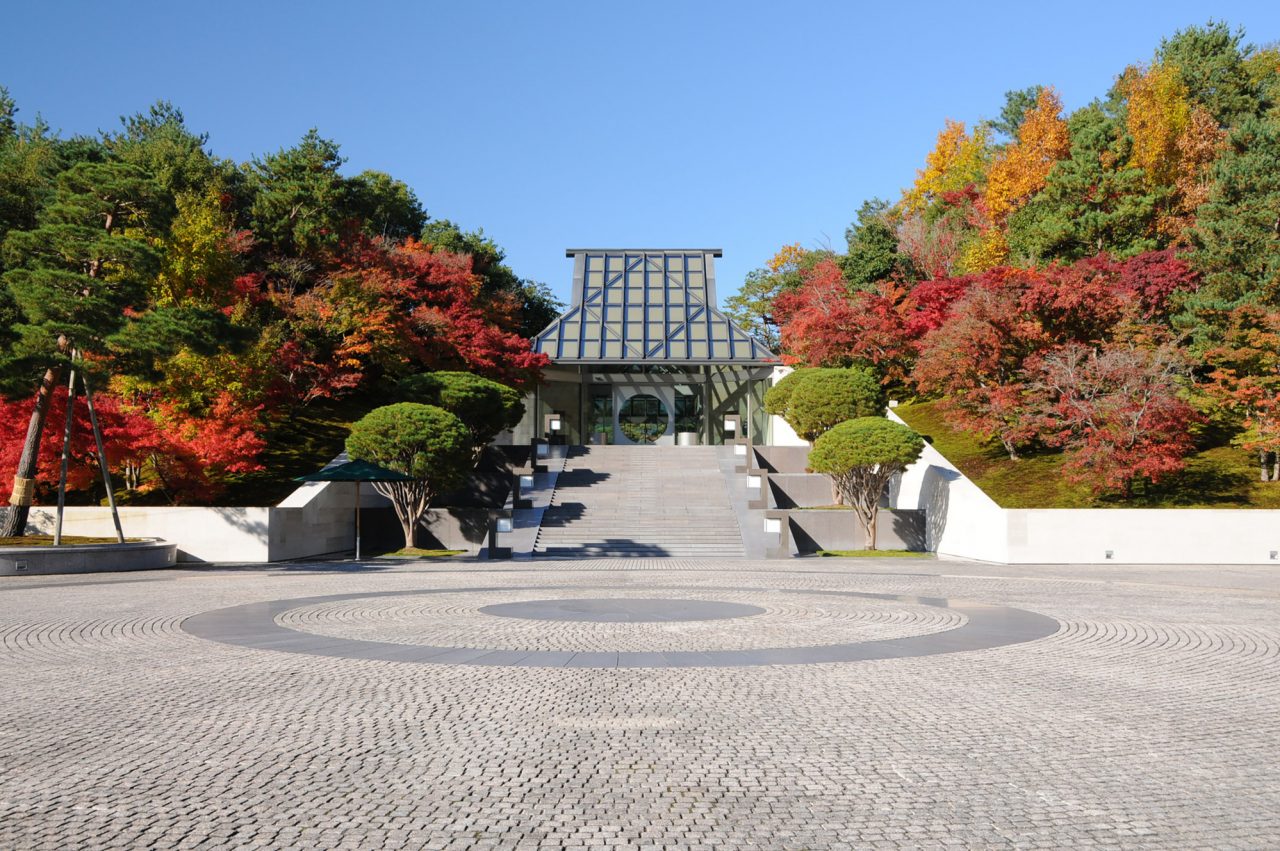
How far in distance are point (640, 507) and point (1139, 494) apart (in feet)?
43.2

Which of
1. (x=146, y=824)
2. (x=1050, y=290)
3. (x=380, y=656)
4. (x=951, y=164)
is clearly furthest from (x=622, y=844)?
(x=951, y=164)

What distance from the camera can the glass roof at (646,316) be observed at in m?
41.5

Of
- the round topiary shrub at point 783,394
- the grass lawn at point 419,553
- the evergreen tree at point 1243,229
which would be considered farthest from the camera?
the round topiary shrub at point 783,394

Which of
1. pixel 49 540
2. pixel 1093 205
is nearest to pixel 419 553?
pixel 49 540

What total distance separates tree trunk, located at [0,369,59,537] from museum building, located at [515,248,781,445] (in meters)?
Result: 23.8

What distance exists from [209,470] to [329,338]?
8.67 m

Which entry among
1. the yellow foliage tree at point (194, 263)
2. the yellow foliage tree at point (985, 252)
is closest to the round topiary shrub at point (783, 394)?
the yellow foliage tree at point (985, 252)

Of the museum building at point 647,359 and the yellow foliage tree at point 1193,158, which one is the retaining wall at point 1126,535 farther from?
the museum building at point 647,359

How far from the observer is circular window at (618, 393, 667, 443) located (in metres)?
46.3

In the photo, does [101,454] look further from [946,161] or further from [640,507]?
[946,161]

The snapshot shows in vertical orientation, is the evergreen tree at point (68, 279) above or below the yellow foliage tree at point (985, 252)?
below

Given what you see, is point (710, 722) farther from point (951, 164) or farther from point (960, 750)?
point (951, 164)

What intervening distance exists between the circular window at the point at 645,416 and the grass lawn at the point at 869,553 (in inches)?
899

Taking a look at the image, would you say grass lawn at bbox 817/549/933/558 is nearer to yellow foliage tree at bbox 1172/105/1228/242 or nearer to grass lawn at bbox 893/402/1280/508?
grass lawn at bbox 893/402/1280/508
